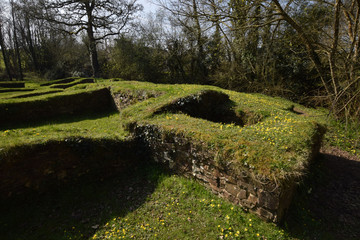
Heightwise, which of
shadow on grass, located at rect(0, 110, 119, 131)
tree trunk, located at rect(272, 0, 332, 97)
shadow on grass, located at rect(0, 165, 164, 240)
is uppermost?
tree trunk, located at rect(272, 0, 332, 97)

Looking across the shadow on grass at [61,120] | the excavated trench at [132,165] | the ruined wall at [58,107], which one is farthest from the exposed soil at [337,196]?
the ruined wall at [58,107]

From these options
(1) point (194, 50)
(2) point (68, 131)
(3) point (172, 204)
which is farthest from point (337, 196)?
(1) point (194, 50)

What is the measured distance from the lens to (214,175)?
436 centimetres

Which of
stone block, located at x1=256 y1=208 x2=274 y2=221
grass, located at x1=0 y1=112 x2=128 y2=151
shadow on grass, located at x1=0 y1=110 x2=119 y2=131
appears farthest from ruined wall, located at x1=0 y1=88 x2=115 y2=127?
stone block, located at x1=256 y1=208 x2=274 y2=221

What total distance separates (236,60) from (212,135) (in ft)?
42.9

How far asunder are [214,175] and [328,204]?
9.05 feet

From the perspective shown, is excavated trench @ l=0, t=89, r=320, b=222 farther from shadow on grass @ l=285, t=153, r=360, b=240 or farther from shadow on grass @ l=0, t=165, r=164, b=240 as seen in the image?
shadow on grass @ l=285, t=153, r=360, b=240

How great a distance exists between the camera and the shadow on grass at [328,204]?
3.78 metres

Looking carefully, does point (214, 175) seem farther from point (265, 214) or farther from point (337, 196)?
point (337, 196)

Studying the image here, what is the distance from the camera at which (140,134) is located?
5996 mm

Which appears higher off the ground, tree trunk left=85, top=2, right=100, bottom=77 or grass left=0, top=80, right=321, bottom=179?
tree trunk left=85, top=2, right=100, bottom=77

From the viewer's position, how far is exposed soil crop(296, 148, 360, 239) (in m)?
3.96

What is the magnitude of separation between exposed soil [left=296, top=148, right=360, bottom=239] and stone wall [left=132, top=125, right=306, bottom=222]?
1.03m

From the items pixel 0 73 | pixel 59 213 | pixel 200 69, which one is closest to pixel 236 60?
pixel 200 69
